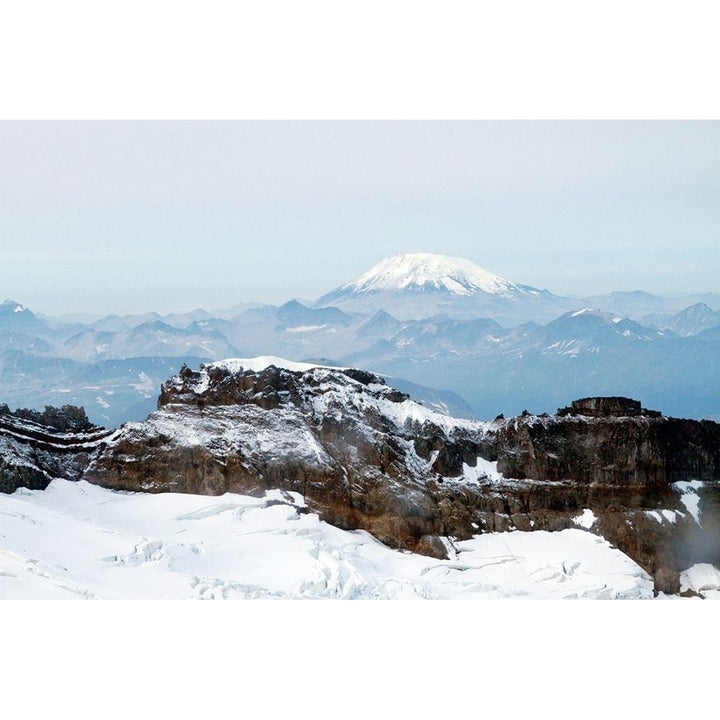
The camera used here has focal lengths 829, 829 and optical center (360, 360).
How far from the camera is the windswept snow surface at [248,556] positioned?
2300 centimetres

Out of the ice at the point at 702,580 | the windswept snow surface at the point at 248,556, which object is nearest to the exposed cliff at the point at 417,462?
the ice at the point at 702,580

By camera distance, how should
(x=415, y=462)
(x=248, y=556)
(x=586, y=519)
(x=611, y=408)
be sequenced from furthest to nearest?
(x=611, y=408)
(x=415, y=462)
(x=586, y=519)
(x=248, y=556)

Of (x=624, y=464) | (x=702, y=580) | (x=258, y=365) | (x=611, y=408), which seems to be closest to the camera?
(x=702, y=580)

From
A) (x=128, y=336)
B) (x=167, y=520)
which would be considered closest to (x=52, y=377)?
(x=128, y=336)

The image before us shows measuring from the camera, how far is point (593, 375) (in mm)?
65375

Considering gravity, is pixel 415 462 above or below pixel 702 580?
above

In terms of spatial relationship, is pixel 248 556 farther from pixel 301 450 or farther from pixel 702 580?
pixel 702 580

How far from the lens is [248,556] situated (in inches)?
1028

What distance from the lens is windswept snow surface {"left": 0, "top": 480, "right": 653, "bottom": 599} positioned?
23.0 meters

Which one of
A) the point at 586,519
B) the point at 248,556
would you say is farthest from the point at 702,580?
the point at 248,556

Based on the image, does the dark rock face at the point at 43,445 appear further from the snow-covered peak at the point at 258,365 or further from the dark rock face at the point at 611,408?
the dark rock face at the point at 611,408

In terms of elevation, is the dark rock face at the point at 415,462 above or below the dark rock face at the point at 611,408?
below

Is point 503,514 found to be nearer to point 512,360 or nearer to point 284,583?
point 284,583

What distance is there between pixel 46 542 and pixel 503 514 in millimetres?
15373
